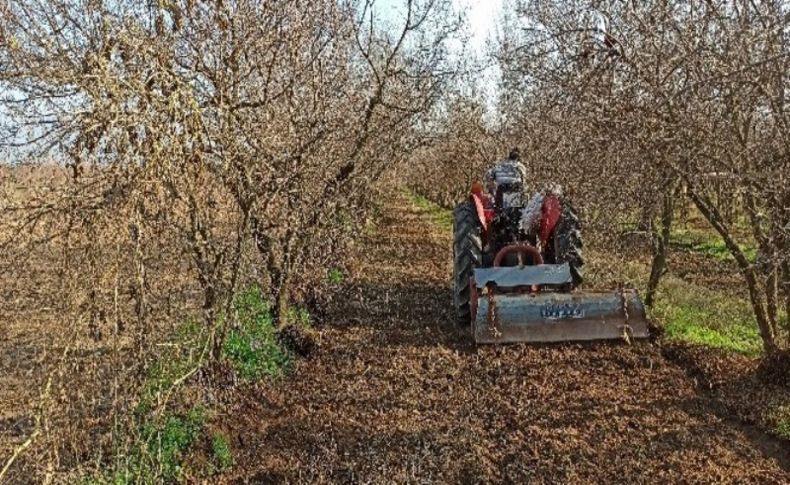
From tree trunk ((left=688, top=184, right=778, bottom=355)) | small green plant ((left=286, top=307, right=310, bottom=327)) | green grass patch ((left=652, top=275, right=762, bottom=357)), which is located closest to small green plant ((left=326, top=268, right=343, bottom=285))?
small green plant ((left=286, top=307, right=310, bottom=327))

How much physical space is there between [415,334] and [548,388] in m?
2.17

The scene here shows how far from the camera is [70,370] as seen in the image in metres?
4.20

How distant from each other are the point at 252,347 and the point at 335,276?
475 cm

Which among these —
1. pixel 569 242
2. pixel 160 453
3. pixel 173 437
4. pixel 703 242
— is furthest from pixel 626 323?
pixel 703 242

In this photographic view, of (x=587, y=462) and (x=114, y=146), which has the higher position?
(x=114, y=146)

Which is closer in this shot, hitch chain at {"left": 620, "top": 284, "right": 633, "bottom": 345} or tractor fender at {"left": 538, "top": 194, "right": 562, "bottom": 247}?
hitch chain at {"left": 620, "top": 284, "right": 633, "bottom": 345}

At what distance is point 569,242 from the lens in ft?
29.2

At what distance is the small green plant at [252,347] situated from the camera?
688 cm

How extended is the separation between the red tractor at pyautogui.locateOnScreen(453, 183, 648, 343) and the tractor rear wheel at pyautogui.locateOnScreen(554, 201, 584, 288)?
0.4 inches

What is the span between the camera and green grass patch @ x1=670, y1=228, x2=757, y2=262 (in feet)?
58.5

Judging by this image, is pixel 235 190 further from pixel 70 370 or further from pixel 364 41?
pixel 364 41

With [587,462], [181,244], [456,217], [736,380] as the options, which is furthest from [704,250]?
[181,244]

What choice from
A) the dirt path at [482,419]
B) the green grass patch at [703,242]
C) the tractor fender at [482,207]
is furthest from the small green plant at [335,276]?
the green grass patch at [703,242]

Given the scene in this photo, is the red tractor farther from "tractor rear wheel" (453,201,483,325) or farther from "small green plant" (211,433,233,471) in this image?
"small green plant" (211,433,233,471)
